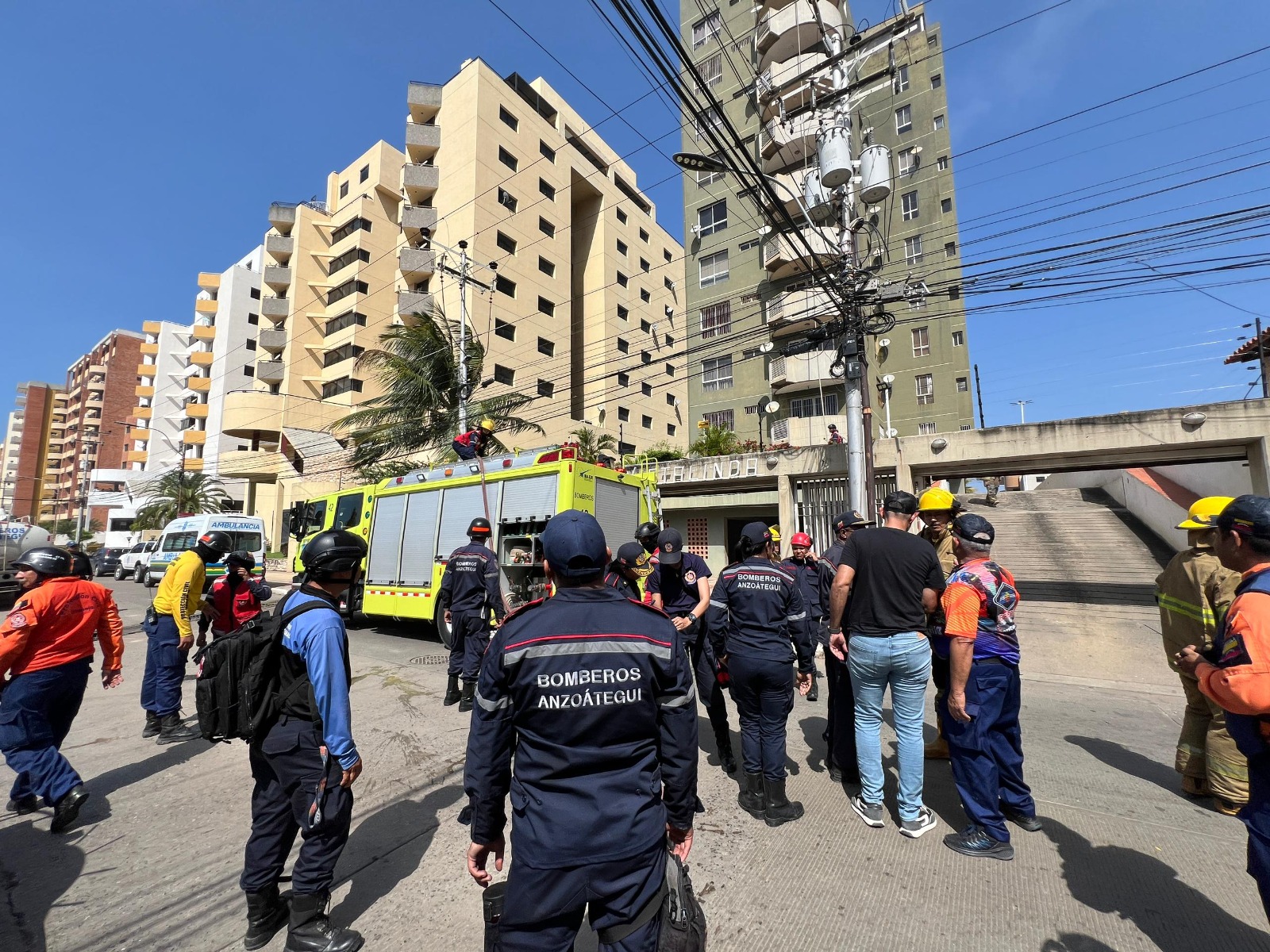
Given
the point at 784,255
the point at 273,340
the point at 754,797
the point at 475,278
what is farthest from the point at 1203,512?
the point at 273,340

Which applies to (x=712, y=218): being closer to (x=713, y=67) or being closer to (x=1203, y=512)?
(x=713, y=67)

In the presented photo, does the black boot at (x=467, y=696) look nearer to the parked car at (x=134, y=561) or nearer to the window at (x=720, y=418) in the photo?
the window at (x=720, y=418)

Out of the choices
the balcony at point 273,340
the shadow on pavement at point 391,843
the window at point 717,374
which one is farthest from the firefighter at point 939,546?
the balcony at point 273,340

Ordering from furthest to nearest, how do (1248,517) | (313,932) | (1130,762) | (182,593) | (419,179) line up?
(419,179) < (182,593) < (1130,762) < (313,932) < (1248,517)

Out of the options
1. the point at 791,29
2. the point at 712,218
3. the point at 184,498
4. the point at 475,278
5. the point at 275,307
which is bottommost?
the point at 184,498

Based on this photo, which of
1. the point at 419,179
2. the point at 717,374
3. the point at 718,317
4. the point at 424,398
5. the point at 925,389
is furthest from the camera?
the point at 717,374

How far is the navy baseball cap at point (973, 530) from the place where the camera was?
3250 millimetres

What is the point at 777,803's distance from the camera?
11.5 feet

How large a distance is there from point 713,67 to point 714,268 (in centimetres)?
1060

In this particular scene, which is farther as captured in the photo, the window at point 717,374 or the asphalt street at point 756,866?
the window at point 717,374

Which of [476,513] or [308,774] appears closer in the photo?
[308,774]

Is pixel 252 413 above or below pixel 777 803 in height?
above

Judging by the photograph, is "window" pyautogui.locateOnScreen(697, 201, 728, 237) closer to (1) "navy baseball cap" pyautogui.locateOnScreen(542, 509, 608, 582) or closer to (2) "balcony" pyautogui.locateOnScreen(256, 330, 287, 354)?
(2) "balcony" pyautogui.locateOnScreen(256, 330, 287, 354)

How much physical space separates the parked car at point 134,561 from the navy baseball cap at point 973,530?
2822cm
